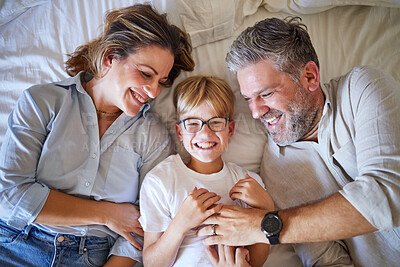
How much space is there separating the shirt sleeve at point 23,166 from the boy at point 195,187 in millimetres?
414

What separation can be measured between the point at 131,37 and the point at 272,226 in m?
0.93

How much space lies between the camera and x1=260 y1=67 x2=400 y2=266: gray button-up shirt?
3.37 feet

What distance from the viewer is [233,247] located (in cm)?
121

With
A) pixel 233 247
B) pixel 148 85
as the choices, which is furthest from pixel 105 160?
pixel 233 247

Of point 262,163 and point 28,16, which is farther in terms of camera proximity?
point 28,16

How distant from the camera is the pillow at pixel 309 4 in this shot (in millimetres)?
1658

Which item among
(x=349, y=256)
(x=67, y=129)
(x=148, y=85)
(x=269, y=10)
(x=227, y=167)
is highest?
(x=269, y=10)

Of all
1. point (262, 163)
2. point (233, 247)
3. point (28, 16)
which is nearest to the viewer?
point (233, 247)

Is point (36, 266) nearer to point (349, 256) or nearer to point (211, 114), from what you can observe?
point (211, 114)

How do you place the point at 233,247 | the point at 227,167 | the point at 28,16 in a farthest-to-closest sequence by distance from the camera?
1. the point at 28,16
2. the point at 227,167
3. the point at 233,247

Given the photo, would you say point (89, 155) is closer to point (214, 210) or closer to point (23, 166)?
point (23, 166)

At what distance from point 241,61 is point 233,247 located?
77cm

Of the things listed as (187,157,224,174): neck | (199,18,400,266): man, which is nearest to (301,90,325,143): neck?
(199,18,400,266): man

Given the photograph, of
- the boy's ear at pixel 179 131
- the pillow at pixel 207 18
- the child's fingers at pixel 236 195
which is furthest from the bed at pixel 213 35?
the child's fingers at pixel 236 195
